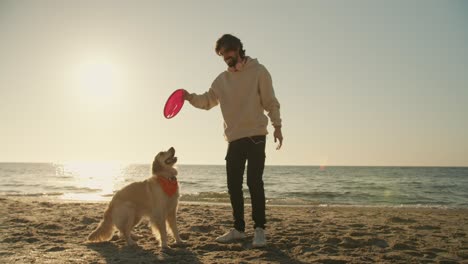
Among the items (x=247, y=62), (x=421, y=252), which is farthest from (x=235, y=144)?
(x=421, y=252)

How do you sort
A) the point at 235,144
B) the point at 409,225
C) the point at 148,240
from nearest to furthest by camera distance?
the point at 235,144
the point at 148,240
the point at 409,225

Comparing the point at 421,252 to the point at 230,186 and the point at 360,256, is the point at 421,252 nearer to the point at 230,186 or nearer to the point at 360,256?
the point at 360,256

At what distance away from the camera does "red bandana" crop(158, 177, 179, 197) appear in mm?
4789

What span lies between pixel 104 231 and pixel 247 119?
86.2 inches

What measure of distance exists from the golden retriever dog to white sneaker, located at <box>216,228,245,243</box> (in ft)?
1.64

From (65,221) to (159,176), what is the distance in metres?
2.70

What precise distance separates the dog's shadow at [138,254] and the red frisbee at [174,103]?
66.3 inches

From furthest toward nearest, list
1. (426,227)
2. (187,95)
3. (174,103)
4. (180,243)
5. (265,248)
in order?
(426,227)
(174,103)
(187,95)
(180,243)
(265,248)

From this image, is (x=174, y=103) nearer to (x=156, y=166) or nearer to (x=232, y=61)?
(x=156, y=166)

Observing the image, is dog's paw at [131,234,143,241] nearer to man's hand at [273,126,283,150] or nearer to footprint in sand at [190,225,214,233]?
footprint in sand at [190,225,214,233]

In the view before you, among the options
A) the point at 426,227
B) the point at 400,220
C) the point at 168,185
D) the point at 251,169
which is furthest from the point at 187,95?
the point at 400,220

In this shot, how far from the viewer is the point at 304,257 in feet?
12.9

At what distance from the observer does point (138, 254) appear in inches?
164

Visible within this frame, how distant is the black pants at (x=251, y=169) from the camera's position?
4.59 meters
